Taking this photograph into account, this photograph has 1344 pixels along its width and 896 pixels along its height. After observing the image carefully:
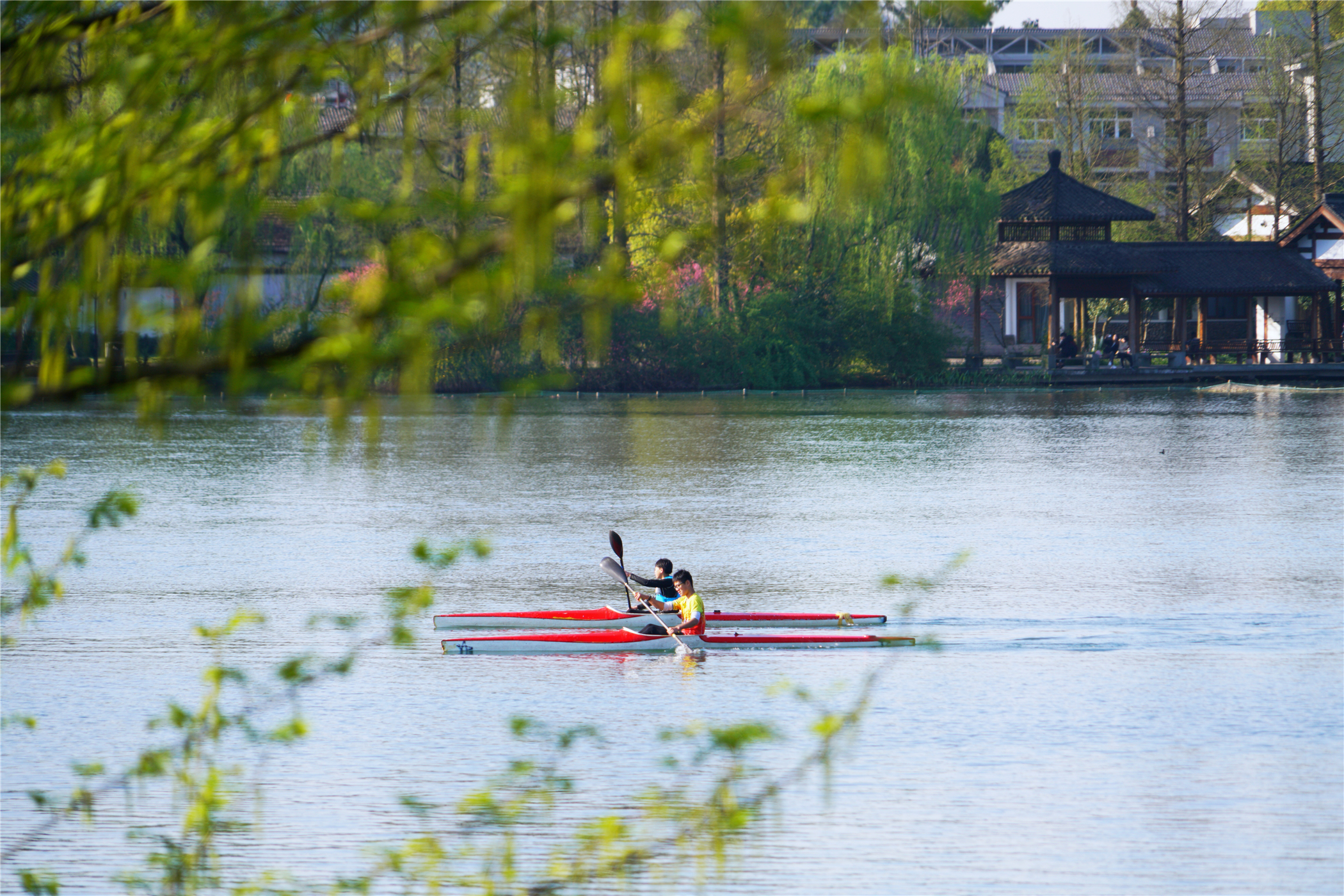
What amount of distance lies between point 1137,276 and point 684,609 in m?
43.7

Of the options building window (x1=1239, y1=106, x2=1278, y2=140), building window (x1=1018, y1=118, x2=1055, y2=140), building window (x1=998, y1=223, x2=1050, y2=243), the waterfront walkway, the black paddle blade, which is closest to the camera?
the black paddle blade

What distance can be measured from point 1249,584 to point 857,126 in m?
20.9

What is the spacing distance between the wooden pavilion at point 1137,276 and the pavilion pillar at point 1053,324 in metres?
0.05

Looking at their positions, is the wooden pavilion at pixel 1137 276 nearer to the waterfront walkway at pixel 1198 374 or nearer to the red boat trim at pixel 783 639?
the waterfront walkway at pixel 1198 374

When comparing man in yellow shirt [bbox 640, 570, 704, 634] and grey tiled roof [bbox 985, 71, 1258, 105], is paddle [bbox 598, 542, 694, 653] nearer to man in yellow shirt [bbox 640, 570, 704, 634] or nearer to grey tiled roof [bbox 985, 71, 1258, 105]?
man in yellow shirt [bbox 640, 570, 704, 634]

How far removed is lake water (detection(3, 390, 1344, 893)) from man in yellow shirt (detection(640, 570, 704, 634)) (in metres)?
0.39

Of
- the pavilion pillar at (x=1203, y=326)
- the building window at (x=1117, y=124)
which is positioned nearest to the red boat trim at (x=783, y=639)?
the pavilion pillar at (x=1203, y=326)

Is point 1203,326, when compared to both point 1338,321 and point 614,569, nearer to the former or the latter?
point 1338,321

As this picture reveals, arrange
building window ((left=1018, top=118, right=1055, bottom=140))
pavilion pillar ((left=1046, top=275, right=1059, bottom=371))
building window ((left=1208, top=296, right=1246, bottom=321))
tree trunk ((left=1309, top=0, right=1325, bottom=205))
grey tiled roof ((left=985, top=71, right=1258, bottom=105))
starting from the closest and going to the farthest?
pavilion pillar ((left=1046, top=275, right=1059, bottom=371)) → building window ((left=1208, top=296, right=1246, bottom=321)) → tree trunk ((left=1309, top=0, right=1325, bottom=205)) → grey tiled roof ((left=985, top=71, right=1258, bottom=105)) → building window ((left=1018, top=118, right=1055, bottom=140))

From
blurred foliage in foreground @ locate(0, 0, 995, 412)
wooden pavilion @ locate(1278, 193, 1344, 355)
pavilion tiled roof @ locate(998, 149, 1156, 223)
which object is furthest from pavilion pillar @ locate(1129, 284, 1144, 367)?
blurred foliage in foreground @ locate(0, 0, 995, 412)

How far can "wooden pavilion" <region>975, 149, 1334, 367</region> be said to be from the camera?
185ft

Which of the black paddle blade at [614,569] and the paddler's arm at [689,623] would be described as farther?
the black paddle blade at [614,569]

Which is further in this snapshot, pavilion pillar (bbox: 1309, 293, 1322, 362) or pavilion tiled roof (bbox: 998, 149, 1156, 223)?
pavilion pillar (bbox: 1309, 293, 1322, 362)

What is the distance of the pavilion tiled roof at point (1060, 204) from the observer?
188 feet
